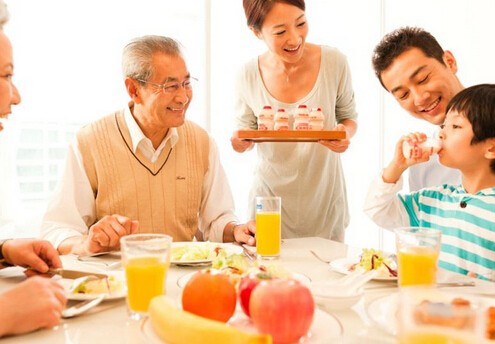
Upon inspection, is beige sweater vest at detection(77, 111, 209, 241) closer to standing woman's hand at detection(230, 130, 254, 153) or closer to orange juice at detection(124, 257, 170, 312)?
A: standing woman's hand at detection(230, 130, 254, 153)

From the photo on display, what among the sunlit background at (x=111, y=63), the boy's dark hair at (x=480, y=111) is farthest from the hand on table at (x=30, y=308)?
the sunlit background at (x=111, y=63)

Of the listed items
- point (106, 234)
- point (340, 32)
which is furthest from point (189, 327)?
point (340, 32)

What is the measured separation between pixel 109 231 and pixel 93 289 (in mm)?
367

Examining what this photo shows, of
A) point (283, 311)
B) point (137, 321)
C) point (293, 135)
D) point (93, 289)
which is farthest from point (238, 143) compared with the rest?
point (283, 311)

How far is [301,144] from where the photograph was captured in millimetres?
2289

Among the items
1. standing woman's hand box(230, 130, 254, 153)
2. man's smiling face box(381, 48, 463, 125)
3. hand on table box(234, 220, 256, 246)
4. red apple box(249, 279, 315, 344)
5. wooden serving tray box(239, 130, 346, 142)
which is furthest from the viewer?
standing woman's hand box(230, 130, 254, 153)

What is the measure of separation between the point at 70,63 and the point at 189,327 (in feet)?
10.5

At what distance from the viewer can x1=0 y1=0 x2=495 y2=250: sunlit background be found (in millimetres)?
3299

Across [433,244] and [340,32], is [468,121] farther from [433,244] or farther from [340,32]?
[340,32]

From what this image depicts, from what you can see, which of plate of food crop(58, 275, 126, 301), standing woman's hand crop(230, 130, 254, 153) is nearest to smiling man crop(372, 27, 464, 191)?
standing woman's hand crop(230, 130, 254, 153)

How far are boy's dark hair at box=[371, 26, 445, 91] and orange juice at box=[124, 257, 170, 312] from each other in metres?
1.37

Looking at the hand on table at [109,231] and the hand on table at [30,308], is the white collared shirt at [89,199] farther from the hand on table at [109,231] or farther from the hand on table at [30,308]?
the hand on table at [30,308]

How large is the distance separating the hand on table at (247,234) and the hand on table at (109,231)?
0.41 metres

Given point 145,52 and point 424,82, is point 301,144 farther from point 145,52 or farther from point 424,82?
point 145,52
